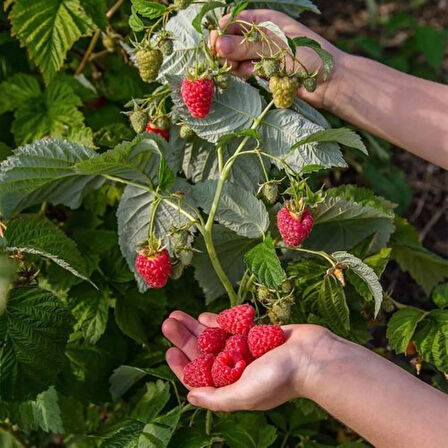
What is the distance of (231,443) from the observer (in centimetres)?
126

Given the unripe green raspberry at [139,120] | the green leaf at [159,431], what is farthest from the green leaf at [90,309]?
the unripe green raspberry at [139,120]

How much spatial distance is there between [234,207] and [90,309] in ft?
1.20

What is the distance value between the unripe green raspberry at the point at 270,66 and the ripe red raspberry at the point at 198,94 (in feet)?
0.29

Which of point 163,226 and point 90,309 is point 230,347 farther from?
point 90,309

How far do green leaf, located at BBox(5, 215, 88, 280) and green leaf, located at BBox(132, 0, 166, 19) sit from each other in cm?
38

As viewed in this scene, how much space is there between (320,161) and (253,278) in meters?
0.21

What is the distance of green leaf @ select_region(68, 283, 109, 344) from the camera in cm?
139

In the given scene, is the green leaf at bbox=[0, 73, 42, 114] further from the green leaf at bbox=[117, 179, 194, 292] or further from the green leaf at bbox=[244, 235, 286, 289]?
the green leaf at bbox=[244, 235, 286, 289]

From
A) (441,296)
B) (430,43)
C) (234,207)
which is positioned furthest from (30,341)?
(430,43)

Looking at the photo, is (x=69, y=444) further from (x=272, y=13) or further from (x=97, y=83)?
(x=272, y=13)

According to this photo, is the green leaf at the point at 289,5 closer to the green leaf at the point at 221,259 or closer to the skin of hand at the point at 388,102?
the skin of hand at the point at 388,102

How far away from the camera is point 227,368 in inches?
43.0

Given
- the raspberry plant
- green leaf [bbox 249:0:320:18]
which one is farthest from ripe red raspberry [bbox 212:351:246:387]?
green leaf [bbox 249:0:320:18]

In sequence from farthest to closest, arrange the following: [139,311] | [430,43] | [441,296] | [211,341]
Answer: [430,43], [139,311], [441,296], [211,341]
